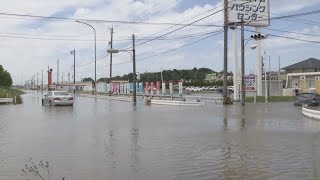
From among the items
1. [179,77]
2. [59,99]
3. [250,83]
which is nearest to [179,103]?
[250,83]

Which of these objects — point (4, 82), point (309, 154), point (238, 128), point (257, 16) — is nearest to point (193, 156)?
point (309, 154)

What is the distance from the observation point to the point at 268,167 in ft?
33.1

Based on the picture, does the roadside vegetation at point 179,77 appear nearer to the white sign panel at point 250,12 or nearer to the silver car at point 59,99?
the white sign panel at point 250,12

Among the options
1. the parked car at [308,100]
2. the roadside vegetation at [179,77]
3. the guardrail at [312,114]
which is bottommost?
the guardrail at [312,114]

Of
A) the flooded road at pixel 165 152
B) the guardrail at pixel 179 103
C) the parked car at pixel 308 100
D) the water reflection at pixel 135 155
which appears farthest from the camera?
the guardrail at pixel 179 103

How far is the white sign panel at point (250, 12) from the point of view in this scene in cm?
4953

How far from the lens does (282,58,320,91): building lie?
66.3 meters

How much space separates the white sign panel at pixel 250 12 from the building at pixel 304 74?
1197cm

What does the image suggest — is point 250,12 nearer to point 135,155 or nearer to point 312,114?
point 312,114

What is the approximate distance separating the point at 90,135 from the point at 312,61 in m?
74.6

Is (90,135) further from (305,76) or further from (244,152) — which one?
(305,76)

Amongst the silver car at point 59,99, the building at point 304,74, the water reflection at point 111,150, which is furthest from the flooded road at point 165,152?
the building at point 304,74

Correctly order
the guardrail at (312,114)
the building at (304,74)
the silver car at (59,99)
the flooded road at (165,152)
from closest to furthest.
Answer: the flooded road at (165,152)
the guardrail at (312,114)
the silver car at (59,99)
the building at (304,74)

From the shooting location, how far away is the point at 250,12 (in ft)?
174
